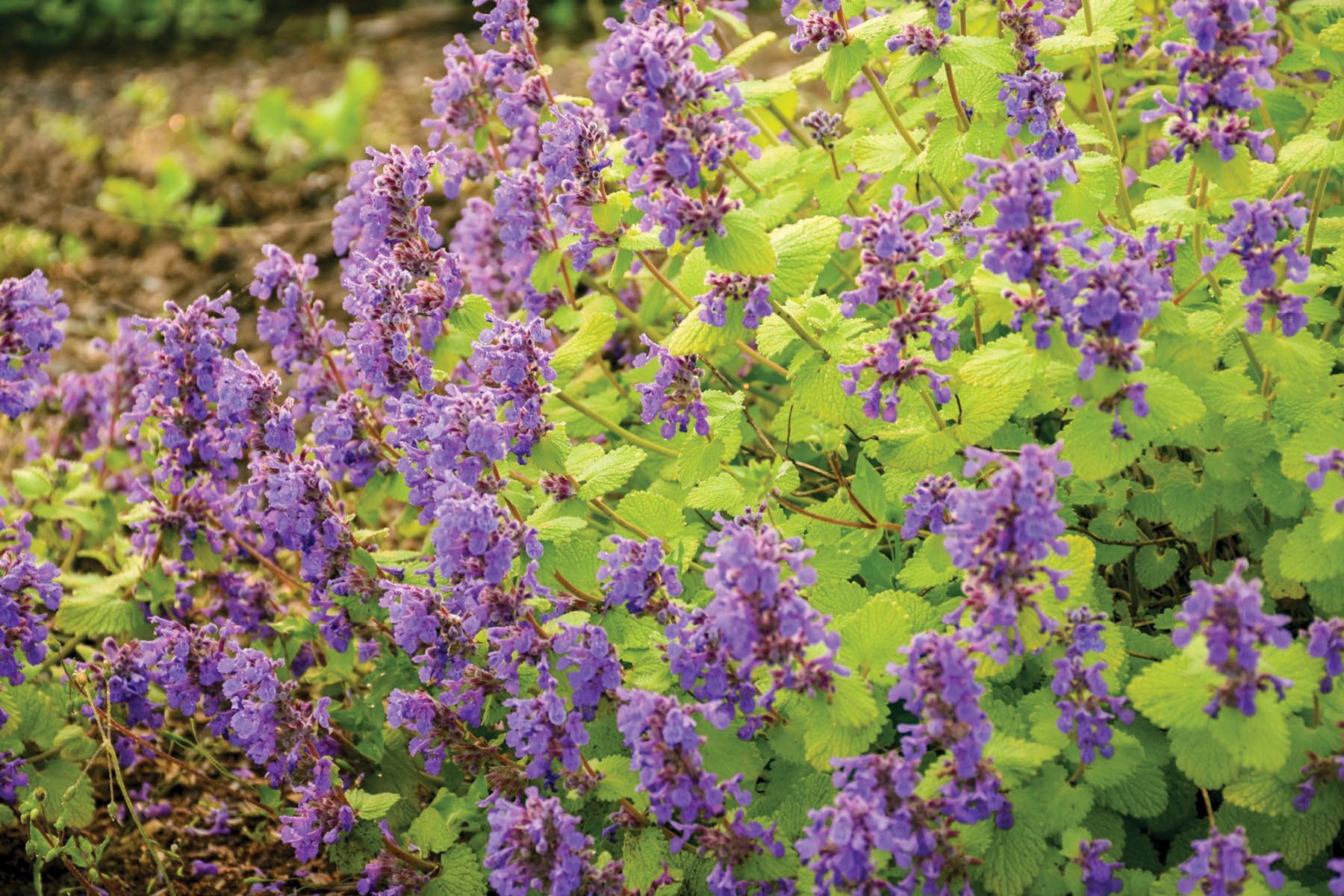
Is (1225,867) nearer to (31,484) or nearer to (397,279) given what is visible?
(397,279)

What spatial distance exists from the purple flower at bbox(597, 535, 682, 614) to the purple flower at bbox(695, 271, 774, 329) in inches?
21.3

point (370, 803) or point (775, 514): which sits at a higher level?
point (775, 514)

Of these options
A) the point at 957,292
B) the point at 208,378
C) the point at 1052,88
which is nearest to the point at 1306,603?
the point at 957,292

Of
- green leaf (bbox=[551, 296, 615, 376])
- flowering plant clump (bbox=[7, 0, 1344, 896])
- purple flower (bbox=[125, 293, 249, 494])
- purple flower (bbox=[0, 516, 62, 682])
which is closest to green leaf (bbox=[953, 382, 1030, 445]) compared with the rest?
flowering plant clump (bbox=[7, 0, 1344, 896])

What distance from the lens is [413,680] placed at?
3607mm

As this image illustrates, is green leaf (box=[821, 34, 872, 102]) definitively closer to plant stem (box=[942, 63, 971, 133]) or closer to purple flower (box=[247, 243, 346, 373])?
plant stem (box=[942, 63, 971, 133])

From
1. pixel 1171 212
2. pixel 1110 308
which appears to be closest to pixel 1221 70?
pixel 1171 212

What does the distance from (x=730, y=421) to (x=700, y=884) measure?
1.14 meters

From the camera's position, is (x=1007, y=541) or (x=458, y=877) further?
(x=458, y=877)

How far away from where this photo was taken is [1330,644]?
7.80ft

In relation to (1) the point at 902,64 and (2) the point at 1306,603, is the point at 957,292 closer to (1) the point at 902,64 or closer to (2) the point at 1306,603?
(1) the point at 902,64

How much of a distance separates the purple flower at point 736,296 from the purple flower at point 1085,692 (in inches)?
37.7

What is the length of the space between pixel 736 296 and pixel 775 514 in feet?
2.13

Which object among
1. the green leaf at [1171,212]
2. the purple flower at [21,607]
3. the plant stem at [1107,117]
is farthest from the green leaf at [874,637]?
the purple flower at [21,607]
